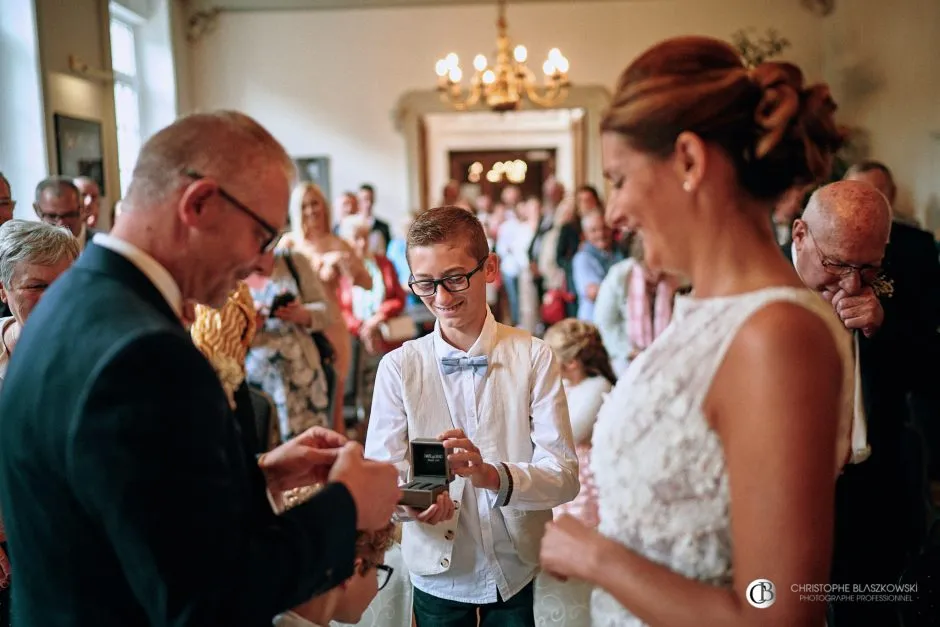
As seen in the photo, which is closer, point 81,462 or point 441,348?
point 81,462

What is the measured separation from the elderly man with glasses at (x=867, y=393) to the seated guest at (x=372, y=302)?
12.8 ft

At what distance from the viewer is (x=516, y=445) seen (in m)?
2.12

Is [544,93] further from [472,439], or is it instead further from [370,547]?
[370,547]

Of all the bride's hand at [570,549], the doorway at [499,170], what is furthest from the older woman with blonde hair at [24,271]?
the doorway at [499,170]

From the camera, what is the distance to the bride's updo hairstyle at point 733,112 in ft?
4.01

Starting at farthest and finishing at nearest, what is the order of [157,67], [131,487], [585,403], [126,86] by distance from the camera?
1. [157,67]
2. [126,86]
3. [585,403]
4. [131,487]

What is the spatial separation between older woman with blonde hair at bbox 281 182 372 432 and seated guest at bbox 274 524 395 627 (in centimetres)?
389

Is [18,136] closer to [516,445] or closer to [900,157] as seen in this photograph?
[516,445]

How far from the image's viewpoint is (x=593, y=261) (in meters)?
6.50

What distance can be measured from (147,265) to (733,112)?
0.86 m

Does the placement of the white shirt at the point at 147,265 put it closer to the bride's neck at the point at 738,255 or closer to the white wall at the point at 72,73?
the bride's neck at the point at 738,255

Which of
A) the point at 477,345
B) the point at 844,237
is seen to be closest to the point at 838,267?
the point at 844,237

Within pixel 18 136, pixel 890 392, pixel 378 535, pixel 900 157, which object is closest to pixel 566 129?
pixel 900 157

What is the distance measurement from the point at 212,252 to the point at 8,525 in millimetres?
489
